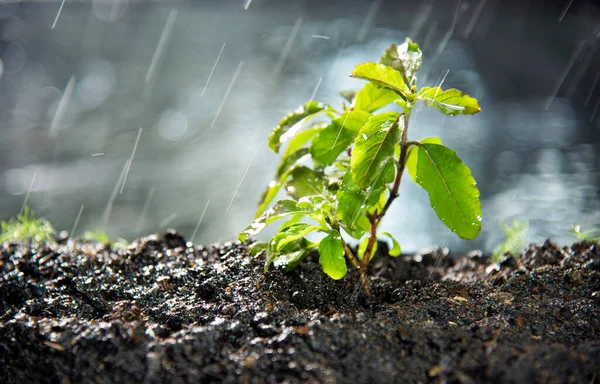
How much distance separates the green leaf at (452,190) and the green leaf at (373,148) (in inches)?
5.5

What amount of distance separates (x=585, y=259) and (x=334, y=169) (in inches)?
35.1

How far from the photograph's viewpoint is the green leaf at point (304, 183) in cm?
139

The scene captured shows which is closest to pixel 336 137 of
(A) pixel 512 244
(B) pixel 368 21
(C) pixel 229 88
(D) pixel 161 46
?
(A) pixel 512 244

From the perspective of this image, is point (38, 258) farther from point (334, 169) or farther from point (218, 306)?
point (334, 169)

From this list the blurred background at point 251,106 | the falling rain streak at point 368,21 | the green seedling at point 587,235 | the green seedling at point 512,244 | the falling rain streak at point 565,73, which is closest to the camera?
the green seedling at point 587,235

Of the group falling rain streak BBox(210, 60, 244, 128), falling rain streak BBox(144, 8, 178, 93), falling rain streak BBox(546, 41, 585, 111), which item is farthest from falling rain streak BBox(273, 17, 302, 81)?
falling rain streak BBox(546, 41, 585, 111)

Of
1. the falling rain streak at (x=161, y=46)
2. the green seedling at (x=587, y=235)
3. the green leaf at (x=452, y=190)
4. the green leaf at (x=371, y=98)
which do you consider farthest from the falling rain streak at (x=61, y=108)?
the green seedling at (x=587, y=235)

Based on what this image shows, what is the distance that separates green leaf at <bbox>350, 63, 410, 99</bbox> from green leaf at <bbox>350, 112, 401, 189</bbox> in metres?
0.07

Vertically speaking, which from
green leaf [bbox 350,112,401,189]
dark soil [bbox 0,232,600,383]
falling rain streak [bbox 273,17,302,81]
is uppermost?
falling rain streak [bbox 273,17,302,81]

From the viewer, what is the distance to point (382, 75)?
1104 millimetres

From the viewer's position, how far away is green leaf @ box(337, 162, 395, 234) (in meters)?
1.12

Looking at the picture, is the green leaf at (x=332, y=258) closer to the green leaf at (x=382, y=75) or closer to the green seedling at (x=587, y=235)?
the green leaf at (x=382, y=75)

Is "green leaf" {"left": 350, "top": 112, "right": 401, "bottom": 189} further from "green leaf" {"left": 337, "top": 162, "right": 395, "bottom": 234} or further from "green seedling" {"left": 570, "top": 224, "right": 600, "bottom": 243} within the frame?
"green seedling" {"left": 570, "top": 224, "right": 600, "bottom": 243}

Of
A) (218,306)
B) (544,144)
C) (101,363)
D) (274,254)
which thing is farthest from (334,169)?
(544,144)
